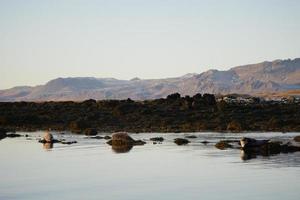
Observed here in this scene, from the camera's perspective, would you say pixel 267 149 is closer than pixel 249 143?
Yes

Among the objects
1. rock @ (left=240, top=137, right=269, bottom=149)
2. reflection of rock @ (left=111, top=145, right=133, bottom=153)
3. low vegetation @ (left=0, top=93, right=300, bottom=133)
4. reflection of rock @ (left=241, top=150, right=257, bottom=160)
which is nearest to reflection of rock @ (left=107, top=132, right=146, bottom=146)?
reflection of rock @ (left=111, top=145, right=133, bottom=153)

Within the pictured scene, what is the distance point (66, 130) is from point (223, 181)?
37.0 m

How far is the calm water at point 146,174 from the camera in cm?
2186

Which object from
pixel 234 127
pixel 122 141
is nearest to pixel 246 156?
pixel 122 141

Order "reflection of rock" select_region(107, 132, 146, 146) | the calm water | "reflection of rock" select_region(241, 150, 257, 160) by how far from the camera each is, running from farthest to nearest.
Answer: "reflection of rock" select_region(107, 132, 146, 146), "reflection of rock" select_region(241, 150, 257, 160), the calm water

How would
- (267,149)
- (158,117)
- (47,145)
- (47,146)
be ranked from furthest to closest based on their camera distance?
(158,117)
(47,145)
(47,146)
(267,149)

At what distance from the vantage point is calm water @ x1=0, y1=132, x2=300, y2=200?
2186cm

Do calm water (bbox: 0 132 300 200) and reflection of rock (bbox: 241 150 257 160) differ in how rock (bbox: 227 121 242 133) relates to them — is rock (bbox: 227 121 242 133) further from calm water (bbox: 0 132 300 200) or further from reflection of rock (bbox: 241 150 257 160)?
reflection of rock (bbox: 241 150 257 160)

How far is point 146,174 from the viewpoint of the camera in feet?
87.9

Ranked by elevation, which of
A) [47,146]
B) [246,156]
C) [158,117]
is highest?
[158,117]

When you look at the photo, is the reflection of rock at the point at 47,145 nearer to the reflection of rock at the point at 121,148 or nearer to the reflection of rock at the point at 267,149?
the reflection of rock at the point at 121,148

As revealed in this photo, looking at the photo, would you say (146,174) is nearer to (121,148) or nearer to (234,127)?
(121,148)

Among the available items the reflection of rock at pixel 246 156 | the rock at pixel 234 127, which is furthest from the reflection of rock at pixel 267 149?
the rock at pixel 234 127

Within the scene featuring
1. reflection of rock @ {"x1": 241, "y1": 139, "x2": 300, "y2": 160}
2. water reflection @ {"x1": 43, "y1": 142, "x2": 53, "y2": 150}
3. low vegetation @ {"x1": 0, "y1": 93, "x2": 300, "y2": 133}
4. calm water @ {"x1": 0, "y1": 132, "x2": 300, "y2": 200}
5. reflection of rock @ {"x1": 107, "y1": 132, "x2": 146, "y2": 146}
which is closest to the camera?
calm water @ {"x1": 0, "y1": 132, "x2": 300, "y2": 200}
